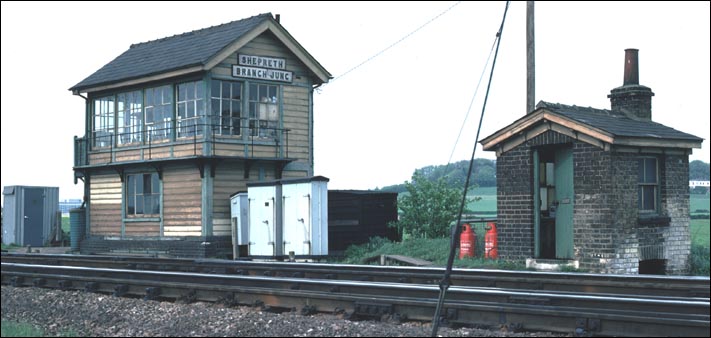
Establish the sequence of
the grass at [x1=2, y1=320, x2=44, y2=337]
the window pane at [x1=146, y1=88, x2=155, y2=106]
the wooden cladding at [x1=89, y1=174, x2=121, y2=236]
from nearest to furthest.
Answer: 1. the grass at [x1=2, y1=320, x2=44, y2=337]
2. the window pane at [x1=146, y1=88, x2=155, y2=106]
3. the wooden cladding at [x1=89, y1=174, x2=121, y2=236]

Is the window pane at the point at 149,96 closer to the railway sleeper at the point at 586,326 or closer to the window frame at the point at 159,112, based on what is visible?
the window frame at the point at 159,112

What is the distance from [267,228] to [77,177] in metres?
10.2

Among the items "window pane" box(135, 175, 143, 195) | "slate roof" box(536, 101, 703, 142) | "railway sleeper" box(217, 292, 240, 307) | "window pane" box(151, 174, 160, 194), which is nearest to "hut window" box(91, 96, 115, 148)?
"window pane" box(135, 175, 143, 195)

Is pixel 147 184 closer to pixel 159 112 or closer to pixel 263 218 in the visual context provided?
pixel 159 112

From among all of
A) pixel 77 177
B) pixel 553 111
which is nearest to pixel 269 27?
pixel 77 177

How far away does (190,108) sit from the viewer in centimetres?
2583

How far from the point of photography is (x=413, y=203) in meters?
26.6

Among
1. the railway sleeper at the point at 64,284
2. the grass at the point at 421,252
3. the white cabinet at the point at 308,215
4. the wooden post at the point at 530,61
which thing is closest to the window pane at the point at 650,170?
the grass at the point at 421,252

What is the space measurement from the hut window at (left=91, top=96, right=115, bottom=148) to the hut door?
18.8 feet

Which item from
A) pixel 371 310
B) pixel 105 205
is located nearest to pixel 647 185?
pixel 371 310

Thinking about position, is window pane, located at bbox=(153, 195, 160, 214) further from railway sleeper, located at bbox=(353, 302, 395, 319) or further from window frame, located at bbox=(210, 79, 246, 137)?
railway sleeper, located at bbox=(353, 302, 395, 319)

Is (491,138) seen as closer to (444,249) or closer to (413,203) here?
(444,249)

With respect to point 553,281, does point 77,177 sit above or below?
above

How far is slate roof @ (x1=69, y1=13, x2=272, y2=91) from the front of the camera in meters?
26.0
